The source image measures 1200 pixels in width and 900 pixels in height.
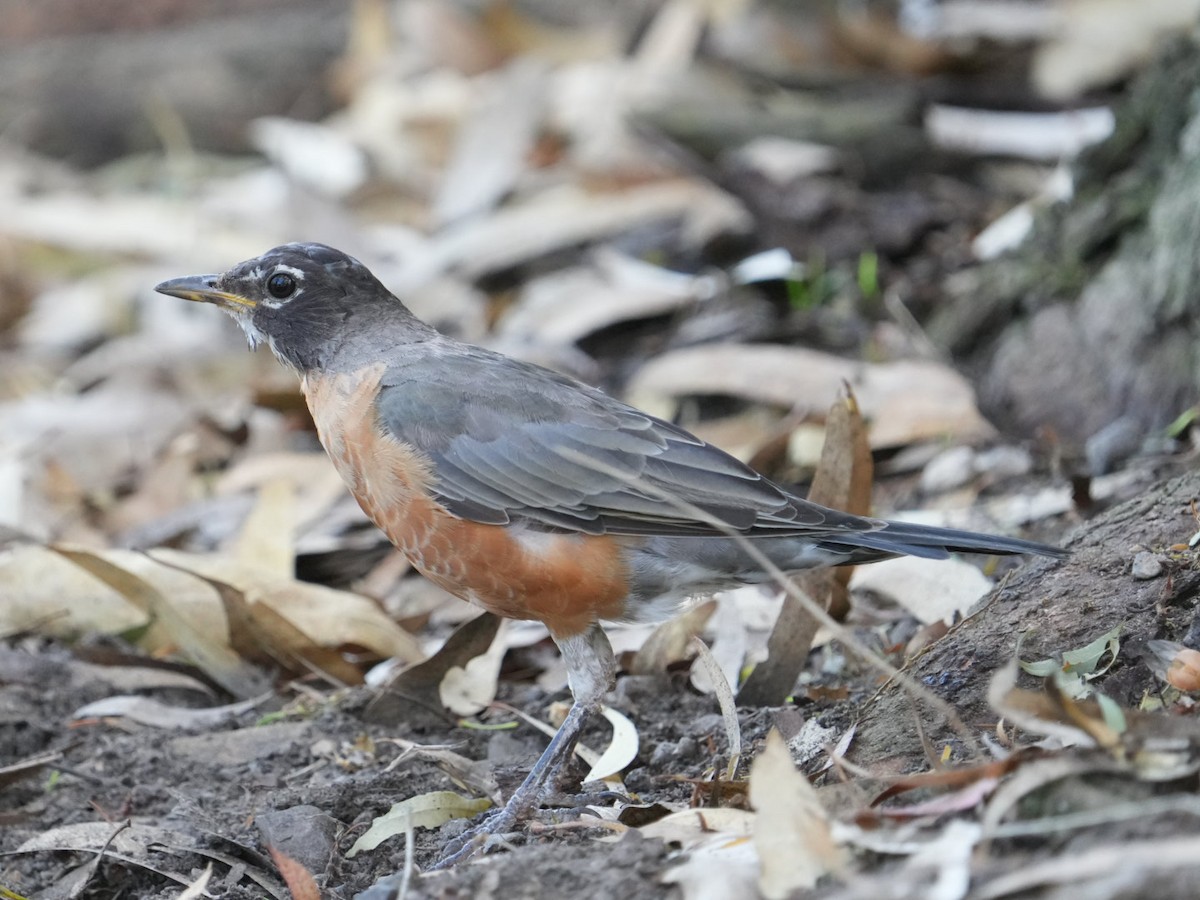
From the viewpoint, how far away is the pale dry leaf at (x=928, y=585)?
4.74 meters

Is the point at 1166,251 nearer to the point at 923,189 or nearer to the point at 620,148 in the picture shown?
the point at 923,189

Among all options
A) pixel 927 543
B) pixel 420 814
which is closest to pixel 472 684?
pixel 420 814

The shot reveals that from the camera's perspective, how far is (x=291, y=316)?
17.2ft

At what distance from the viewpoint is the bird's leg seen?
4020 millimetres

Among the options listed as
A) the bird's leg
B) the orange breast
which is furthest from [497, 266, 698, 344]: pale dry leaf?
the bird's leg

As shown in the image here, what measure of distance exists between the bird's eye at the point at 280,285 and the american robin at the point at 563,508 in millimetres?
608

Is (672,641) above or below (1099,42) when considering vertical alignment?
below

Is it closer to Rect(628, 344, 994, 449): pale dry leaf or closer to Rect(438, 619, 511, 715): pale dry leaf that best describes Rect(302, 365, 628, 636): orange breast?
Rect(438, 619, 511, 715): pale dry leaf

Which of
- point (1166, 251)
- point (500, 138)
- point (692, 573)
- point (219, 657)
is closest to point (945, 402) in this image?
point (1166, 251)

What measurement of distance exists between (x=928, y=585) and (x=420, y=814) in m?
1.97

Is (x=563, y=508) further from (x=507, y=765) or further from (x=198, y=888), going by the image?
(x=198, y=888)

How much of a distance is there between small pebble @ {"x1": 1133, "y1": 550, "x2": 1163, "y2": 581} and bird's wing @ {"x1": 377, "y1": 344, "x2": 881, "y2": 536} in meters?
0.71

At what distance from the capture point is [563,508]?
4.41m

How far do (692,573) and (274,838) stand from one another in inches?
56.4
